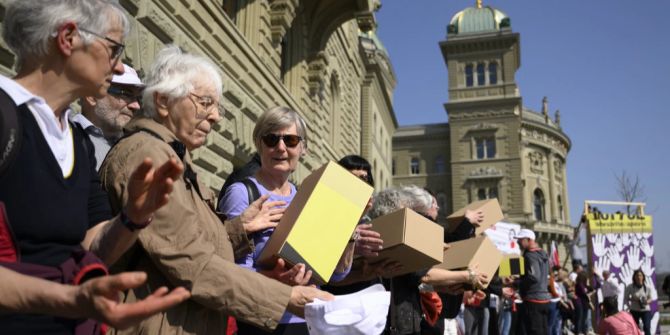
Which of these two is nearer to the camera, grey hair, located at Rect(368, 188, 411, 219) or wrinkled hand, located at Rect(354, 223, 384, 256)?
wrinkled hand, located at Rect(354, 223, 384, 256)

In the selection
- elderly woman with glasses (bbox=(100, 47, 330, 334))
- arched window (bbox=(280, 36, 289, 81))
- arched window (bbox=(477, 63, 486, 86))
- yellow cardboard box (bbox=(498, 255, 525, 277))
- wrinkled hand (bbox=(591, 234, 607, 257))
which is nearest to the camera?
elderly woman with glasses (bbox=(100, 47, 330, 334))

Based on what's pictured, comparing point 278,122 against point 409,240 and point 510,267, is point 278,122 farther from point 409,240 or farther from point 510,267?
point 510,267

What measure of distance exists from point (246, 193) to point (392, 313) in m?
1.54

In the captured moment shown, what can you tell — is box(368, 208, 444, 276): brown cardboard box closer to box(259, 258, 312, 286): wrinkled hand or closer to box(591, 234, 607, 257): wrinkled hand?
box(259, 258, 312, 286): wrinkled hand

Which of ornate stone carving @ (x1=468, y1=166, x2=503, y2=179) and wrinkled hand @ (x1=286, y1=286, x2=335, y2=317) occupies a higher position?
ornate stone carving @ (x1=468, y1=166, x2=503, y2=179)

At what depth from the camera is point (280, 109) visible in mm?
2701

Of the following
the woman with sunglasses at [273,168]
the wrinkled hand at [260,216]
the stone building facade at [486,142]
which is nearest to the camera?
the wrinkled hand at [260,216]

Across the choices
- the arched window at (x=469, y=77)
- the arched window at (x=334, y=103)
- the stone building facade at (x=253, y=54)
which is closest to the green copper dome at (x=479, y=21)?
the arched window at (x=469, y=77)

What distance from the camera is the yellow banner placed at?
12805mm

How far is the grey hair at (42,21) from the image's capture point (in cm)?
132

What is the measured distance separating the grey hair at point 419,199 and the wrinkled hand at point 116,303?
2.93m

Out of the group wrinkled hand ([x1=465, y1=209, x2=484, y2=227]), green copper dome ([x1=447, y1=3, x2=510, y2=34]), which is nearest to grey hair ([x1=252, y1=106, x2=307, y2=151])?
wrinkled hand ([x1=465, y1=209, x2=484, y2=227])

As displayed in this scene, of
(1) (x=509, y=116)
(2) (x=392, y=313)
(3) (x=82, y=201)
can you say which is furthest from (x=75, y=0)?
(1) (x=509, y=116)

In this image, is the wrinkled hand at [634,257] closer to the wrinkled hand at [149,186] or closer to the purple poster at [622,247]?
the purple poster at [622,247]
